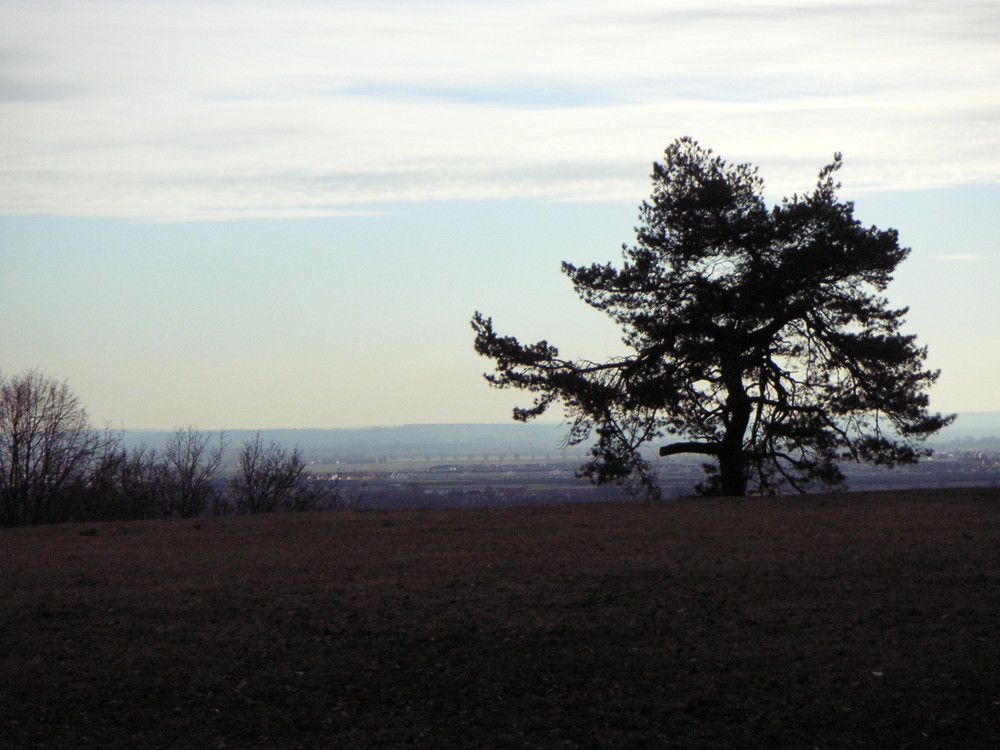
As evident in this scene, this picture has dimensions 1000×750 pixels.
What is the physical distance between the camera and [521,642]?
10.3m

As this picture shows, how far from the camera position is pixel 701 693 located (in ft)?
28.6

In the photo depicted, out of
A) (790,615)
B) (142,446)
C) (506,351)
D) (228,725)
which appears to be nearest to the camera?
(228,725)

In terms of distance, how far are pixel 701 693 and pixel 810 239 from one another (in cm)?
1791

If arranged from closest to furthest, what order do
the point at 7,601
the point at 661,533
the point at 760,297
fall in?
the point at 7,601 < the point at 661,533 < the point at 760,297

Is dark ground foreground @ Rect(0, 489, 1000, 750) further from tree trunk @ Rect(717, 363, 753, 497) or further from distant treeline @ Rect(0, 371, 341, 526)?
distant treeline @ Rect(0, 371, 341, 526)

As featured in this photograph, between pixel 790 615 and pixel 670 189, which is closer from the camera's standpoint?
pixel 790 615

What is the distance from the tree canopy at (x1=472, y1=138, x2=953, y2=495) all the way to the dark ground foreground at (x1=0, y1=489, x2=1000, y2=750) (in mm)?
8608

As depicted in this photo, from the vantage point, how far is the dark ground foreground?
819cm

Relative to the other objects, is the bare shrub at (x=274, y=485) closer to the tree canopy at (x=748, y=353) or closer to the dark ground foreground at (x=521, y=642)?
the tree canopy at (x=748, y=353)

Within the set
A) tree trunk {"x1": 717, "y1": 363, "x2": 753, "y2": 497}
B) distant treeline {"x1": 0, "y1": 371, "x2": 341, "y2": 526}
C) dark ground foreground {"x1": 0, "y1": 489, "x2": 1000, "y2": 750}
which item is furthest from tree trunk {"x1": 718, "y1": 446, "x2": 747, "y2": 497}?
distant treeline {"x1": 0, "y1": 371, "x2": 341, "y2": 526}

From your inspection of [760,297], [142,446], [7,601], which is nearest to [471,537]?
[7,601]

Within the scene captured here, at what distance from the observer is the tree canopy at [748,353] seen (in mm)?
24719

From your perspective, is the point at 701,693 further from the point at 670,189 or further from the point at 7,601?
the point at 670,189

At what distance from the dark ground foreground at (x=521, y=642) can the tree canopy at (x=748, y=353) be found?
861cm
